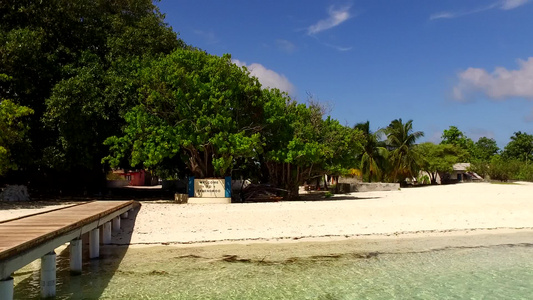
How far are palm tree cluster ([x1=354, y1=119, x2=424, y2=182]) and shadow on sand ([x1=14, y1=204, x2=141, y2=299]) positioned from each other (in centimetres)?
3218

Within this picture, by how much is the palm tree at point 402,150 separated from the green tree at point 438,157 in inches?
61.7

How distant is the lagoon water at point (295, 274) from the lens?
8742mm

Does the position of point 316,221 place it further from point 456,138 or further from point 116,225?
point 456,138

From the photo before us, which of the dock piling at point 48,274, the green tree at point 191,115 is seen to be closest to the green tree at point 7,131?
the green tree at point 191,115

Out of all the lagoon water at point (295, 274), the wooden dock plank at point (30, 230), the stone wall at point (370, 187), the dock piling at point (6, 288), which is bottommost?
the lagoon water at point (295, 274)

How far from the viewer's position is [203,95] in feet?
75.3

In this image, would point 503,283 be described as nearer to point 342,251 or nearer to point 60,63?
point 342,251

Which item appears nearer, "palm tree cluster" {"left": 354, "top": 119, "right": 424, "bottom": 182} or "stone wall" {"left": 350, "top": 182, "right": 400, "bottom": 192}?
"stone wall" {"left": 350, "top": 182, "right": 400, "bottom": 192}

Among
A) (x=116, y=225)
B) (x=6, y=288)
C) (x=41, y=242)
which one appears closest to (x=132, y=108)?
(x=116, y=225)

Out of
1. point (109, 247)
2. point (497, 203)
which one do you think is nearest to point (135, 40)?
point (109, 247)

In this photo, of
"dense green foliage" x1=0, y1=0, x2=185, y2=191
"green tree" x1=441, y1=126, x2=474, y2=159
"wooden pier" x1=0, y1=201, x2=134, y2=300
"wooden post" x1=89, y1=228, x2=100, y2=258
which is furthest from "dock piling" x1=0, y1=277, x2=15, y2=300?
"green tree" x1=441, y1=126, x2=474, y2=159

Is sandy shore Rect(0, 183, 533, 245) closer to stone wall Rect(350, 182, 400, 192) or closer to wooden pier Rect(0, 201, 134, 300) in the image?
wooden pier Rect(0, 201, 134, 300)

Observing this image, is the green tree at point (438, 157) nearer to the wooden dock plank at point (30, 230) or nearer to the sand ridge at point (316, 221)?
the sand ridge at point (316, 221)

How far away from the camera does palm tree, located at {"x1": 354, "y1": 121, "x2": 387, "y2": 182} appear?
43281 millimetres
